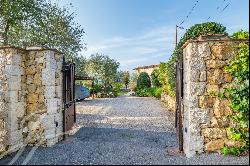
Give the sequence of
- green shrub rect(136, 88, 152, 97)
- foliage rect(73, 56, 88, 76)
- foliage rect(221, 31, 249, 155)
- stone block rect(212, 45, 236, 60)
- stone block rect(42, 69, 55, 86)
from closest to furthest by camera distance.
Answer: foliage rect(221, 31, 249, 155)
stone block rect(212, 45, 236, 60)
stone block rect(42, 69, 55, 86)
foliage rect(73, 56, 88, 76)
green shrub rect(136, 88, 152, 97)

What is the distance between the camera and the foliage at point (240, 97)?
5609 millimetres

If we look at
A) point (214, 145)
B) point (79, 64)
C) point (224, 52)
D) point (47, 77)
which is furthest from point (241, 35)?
point (79, 64)

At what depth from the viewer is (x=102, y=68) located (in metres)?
42.1

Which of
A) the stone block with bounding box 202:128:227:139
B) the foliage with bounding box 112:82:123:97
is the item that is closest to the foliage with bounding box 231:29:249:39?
the stone block with bounding box 202:128:227:139

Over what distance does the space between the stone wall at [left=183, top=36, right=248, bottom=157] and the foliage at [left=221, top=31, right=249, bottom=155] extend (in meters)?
0.13

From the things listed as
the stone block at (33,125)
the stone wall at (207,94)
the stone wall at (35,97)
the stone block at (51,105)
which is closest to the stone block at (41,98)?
the stone wall at (35,97)

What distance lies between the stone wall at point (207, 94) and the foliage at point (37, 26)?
1118 cm

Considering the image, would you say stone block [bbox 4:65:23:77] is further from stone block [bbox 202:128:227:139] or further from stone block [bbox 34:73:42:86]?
stone block [bbox 202:128:227:139]

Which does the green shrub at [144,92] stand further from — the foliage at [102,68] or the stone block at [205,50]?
the stone block at [205,50]

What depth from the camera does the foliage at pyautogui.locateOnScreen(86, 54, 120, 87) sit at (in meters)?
41.9

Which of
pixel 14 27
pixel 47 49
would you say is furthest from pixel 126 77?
pixel 47 49

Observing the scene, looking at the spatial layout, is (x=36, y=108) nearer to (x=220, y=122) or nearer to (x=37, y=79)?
(x=37, y=79)

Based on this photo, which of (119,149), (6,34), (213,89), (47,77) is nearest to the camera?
(213,89)

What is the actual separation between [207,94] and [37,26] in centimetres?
1444
